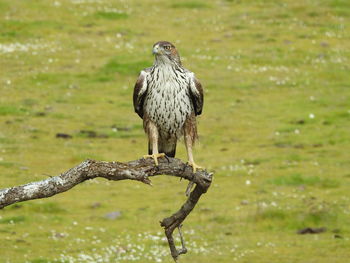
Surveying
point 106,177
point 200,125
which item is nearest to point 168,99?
point 106,177

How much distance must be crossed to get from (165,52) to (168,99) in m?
0.72

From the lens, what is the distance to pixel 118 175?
12.3 meters

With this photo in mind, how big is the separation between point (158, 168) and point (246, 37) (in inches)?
1423

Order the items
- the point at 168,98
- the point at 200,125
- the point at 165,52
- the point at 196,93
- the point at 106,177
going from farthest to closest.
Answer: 1. the point at 200,125
2. the point at 196,93
3. the point at 165,52
4. the point at 168,98
5. the point at 106,177

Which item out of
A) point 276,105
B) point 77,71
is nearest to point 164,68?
point 276,105

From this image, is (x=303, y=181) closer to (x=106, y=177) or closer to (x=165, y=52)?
(x=165, y=52)

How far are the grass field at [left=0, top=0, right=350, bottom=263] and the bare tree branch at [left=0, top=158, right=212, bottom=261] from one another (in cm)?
541

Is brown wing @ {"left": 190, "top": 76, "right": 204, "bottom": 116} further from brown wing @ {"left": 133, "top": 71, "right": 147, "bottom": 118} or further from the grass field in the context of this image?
the grass field

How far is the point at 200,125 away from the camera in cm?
3519

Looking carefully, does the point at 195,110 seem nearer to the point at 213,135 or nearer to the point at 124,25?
the point at 213,135

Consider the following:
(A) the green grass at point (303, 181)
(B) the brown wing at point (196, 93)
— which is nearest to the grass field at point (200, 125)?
(A) the green grass at point (303, 181)

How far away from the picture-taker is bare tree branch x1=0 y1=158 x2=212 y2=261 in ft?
39.4

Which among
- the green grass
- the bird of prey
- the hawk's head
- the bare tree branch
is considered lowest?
the green grass

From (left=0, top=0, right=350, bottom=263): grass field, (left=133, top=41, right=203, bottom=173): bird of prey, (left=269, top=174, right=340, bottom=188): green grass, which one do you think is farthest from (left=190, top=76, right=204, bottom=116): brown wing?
(left=269, top=174, right=340, bottom=188): green grass
